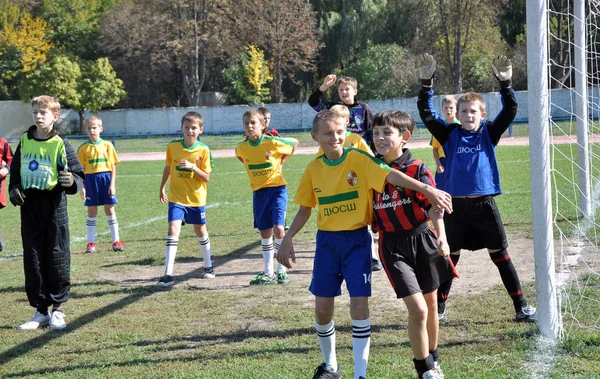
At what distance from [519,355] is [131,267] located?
5.58 metres

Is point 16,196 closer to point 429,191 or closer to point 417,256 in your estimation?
point 417,256

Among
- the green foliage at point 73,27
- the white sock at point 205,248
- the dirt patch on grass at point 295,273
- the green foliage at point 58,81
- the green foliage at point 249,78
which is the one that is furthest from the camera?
the green foliage at point 73,27

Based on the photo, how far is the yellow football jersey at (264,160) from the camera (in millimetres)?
8086

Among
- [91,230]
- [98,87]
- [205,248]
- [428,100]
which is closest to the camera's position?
[428,100]

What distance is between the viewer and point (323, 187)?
15.4 feet

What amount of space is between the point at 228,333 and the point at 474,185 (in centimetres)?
242

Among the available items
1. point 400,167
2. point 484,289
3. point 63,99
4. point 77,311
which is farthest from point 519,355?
point 63,99

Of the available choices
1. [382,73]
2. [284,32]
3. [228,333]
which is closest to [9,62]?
[284,32]

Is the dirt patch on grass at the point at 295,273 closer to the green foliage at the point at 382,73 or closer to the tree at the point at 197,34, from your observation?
the green foliage at the point at 382,73

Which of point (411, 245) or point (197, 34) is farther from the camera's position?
point (197, 34)

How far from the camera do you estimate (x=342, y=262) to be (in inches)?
180

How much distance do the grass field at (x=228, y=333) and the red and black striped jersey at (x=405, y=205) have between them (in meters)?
1.03

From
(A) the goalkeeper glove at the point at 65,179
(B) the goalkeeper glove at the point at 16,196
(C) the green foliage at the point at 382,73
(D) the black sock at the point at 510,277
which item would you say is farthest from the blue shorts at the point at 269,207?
(C) the green foliage at the point at 382,73

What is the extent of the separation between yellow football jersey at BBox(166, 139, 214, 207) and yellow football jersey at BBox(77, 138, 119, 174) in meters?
2.93
